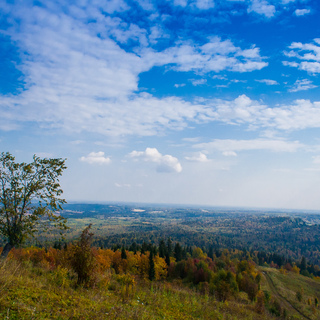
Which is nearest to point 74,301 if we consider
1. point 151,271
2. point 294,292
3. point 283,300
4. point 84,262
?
point 84,262

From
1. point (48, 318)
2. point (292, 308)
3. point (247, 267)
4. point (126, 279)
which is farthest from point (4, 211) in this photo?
point (247, 267)

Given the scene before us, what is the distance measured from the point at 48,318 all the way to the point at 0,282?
284 centimetres

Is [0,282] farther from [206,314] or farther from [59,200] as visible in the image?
[206,314]

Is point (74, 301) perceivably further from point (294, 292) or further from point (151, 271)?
point (294, 292)

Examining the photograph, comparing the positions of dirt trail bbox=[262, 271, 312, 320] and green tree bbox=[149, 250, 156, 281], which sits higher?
green tree bbox=[149, 250, 156, 281]

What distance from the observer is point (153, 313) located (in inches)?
424

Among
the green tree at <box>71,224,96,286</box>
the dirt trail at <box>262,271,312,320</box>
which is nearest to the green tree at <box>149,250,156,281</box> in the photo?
the dirt trail at <box>262,271,312,320</box>

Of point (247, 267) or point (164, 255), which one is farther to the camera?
point (247, 267)

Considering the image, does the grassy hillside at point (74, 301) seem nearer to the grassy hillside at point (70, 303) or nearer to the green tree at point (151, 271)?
the grassy hillside at point (70, 303)

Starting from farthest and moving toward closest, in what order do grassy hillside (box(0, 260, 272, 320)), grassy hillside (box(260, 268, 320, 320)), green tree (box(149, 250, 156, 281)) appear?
green tree (box(149, 250, 156, 281)) → grassy hillside (box(260, 268, 320, 320)) → grassy hillside (box(0, 260, 272, 320))

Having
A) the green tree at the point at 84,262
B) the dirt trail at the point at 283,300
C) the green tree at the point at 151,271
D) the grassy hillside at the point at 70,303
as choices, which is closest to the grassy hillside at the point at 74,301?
the grassy hillside at the point at 70,303

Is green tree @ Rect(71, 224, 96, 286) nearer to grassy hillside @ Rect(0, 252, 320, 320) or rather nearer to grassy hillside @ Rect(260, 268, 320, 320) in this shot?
grassy hillside @ Rect(0, 252, 320, 320)

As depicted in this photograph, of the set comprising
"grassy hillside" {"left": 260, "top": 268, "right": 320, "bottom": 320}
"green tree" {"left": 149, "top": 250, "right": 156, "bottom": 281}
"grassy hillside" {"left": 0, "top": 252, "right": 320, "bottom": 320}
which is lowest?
"grassy hillside" {"left": 260, "top": 268, "right": 320, "bottom": 320}

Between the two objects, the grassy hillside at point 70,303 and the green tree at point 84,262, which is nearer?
the grassy hillside at point 70,303
